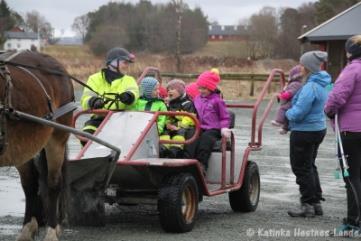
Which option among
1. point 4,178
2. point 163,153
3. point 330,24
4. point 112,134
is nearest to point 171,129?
point 163,153

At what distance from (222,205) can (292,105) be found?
1.57m

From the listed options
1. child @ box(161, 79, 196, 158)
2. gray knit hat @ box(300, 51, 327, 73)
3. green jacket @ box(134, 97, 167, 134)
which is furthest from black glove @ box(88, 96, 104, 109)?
gray knit hat @ box(300, 51, 327, 73)

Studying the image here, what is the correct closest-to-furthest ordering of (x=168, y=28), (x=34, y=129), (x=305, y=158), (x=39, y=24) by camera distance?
(x=34, y=129), (x=305, y=158), (x=168, y=28), (x=39, y=24)

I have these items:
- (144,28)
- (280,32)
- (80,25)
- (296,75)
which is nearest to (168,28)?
(144,28)

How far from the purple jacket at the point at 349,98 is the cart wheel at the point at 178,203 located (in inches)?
59.5

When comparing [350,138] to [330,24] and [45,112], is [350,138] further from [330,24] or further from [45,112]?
[330,24]

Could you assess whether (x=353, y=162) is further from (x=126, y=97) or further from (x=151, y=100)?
(x=126, y=97)

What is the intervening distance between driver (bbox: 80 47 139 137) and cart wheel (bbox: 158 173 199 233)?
1.03 m

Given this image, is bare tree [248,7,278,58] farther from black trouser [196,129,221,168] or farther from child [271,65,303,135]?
black trouser [196,129,221,168]

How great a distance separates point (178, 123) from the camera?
6.92 meters

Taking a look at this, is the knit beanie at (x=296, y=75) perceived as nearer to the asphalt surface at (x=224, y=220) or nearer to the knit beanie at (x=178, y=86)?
the knit beanie at (x=178, y=86)

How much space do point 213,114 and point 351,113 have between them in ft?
4.86

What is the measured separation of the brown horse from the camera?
514cm

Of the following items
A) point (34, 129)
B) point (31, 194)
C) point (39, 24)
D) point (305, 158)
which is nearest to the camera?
point (34, 129)
